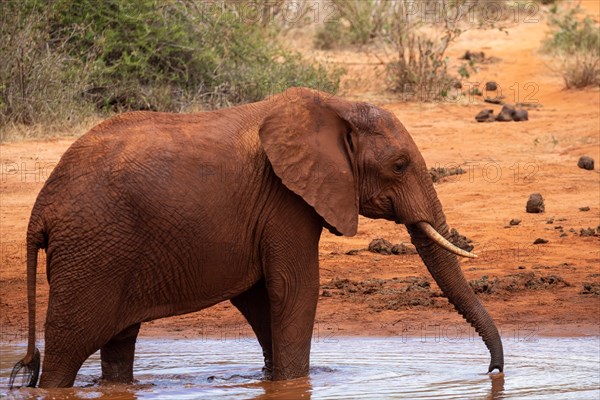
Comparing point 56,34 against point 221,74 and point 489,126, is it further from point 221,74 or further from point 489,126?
point 489,126

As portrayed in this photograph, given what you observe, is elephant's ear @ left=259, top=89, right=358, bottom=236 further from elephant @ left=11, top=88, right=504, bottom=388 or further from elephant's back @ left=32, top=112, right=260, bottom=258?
elephant's back @ left=32, top=112, right=260, bottom=258

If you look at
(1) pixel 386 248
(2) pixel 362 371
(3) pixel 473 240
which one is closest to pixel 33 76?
(1) pixel 386 248

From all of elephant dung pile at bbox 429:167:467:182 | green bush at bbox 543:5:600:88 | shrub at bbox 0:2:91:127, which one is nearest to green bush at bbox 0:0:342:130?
shrub at bbox 0:2:91:127

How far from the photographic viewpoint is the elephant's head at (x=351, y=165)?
6156 mm

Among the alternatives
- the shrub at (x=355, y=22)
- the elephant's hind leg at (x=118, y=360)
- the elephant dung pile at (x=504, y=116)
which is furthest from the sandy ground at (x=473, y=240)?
the shrub at (x=355, y=22)

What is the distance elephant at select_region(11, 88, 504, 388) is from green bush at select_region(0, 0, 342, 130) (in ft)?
23.5

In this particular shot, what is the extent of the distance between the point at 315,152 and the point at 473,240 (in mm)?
4530

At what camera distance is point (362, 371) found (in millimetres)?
7301

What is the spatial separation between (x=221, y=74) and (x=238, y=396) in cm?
880

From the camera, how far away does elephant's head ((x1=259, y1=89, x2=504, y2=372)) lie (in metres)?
6.16

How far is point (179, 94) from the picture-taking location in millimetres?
14562

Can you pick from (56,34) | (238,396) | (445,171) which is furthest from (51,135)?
(238,396)

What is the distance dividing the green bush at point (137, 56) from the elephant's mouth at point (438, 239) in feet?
24.3

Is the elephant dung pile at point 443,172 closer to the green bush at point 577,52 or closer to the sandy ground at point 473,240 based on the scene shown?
the sandy ground at point 473,240
